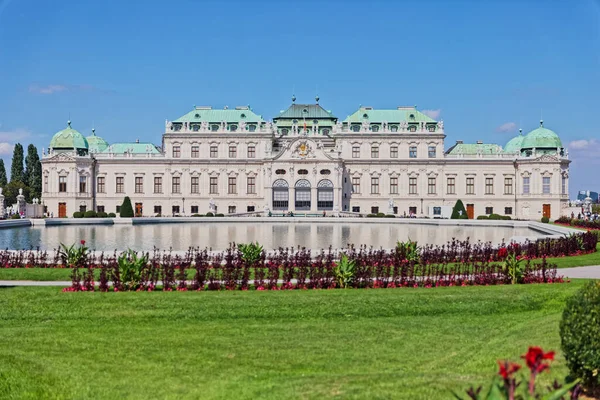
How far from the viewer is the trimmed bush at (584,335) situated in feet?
24.8

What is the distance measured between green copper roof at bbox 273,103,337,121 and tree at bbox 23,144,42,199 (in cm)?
3477

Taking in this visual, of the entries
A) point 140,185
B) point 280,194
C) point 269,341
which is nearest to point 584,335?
point 269,341

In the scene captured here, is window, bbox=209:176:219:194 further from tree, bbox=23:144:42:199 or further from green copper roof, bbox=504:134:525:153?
green copper roof, bbox=504:134:525:153

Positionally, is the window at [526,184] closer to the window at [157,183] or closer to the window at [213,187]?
the window at [213,187]

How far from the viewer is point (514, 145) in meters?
82.8

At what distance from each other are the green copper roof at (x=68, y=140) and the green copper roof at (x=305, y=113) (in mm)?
25717

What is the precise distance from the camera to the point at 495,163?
78.8m

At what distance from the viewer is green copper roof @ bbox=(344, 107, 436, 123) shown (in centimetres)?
8031

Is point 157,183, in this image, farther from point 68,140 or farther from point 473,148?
point 473,148

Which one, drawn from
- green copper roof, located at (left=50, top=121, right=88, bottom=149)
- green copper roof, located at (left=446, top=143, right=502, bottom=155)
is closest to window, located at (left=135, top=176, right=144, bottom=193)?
green copper roof, located at (left=50, top=121, right=88, bottom=149)

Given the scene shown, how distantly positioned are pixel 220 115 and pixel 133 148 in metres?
12.6

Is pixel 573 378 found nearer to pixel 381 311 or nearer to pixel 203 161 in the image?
pixel 381 311

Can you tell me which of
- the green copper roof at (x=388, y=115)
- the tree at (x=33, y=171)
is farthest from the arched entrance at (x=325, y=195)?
the tree at (x=33, y=171)

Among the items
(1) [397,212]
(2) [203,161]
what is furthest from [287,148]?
(1) [397,212]
